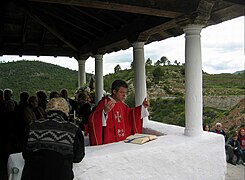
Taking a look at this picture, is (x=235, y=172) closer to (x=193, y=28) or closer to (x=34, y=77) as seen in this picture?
(x=193, y=28)

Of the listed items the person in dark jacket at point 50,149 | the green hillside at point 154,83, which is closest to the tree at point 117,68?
the green hillside at point 154,83

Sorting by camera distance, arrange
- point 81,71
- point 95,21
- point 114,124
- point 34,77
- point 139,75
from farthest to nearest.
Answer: point 34,77 < point 81,71 < point 95,21 < point 139,75 < point 114,124

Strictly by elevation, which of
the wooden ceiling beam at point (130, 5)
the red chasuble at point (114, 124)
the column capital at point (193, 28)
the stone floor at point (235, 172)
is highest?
the wooden ceiling beam at point (130, 5)

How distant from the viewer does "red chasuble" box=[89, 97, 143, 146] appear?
156 inches

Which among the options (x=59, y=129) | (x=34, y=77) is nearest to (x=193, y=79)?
(x=59, y=129)

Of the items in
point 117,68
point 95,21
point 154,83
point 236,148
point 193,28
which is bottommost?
point 236,148

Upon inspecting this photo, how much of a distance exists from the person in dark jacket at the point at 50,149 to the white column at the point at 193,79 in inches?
96.9

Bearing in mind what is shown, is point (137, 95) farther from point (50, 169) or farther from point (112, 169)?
point (50, 169)

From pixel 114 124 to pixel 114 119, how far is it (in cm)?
7

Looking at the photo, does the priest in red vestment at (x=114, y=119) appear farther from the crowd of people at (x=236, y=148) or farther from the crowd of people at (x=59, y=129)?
the crowd of people at (x=236, y=148)

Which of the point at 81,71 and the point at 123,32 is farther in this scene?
the point at 81,71

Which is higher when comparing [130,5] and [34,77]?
[130,5]

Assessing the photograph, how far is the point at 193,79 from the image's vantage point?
4.54m

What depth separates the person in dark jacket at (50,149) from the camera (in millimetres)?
2387
